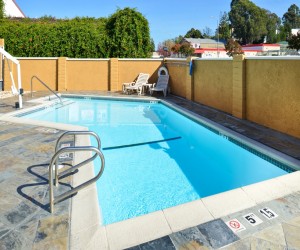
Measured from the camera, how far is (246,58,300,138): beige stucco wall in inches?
251

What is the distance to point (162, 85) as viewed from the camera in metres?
14.5

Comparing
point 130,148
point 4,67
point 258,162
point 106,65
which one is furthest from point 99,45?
point 258,162

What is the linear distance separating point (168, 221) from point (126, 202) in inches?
51.4

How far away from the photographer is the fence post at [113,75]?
51.3 ft

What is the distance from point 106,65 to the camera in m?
15.9

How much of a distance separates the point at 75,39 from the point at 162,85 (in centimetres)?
587

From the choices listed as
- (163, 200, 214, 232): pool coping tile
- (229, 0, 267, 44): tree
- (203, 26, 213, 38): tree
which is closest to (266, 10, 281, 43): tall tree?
(229, 0, 267, 44): tree

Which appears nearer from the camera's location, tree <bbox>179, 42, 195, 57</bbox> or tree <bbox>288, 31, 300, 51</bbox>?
tree <bbox>288, 31, 300, 51</bbox>

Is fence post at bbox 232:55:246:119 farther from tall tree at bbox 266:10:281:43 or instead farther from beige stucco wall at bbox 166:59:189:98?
tall tree at bbox 266:10:281:43

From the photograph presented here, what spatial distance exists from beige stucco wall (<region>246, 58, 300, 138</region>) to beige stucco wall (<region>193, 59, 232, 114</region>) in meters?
1.15

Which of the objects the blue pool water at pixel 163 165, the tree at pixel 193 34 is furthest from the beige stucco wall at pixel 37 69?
the tree at pixel 193 34

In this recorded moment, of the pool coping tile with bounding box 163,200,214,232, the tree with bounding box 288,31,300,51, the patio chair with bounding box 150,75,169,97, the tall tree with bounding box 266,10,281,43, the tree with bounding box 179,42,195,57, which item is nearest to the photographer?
the pool coping tile with bounding box 163,200,214,232

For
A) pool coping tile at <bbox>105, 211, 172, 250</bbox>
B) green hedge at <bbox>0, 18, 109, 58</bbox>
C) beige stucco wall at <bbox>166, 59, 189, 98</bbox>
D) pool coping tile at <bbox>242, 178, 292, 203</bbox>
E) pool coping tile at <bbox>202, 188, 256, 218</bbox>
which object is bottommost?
pool coping tile at <bbox>105, 211, 172, 250</bbox>

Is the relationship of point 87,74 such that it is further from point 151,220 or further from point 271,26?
point 271,26
